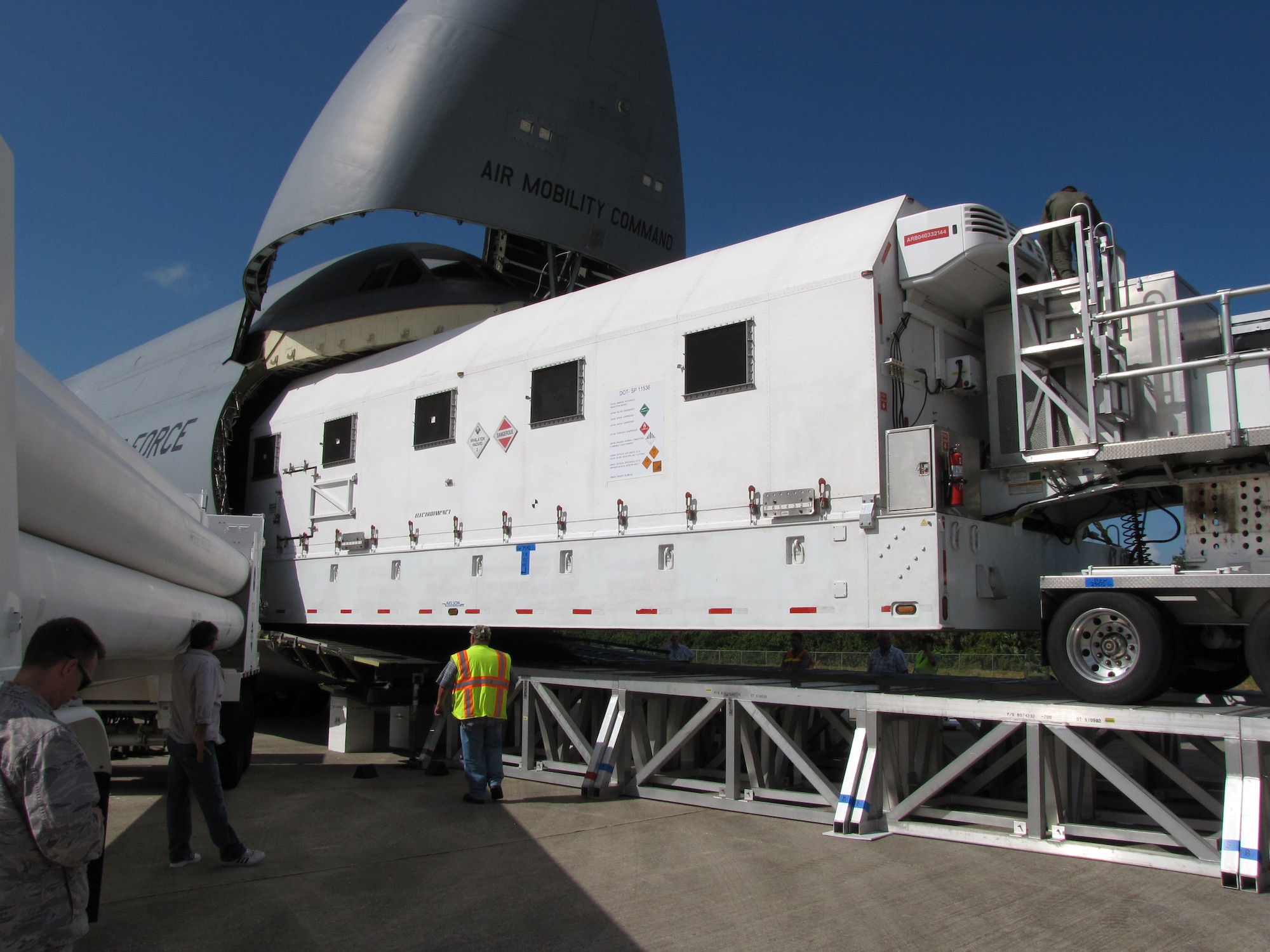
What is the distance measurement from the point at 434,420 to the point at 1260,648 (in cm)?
832

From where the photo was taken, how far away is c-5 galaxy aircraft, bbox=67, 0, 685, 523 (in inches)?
496

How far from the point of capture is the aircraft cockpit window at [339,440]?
12234mm

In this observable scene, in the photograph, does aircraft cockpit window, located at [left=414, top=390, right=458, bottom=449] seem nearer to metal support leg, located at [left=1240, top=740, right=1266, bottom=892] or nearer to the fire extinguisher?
the fire extinguisher

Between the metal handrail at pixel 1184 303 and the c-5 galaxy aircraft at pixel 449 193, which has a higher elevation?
the c-5 galaxy aircraft at pixel 449 193

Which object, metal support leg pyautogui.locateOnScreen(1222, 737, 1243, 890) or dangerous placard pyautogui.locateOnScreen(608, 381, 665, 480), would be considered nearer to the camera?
metal support leg pyautogui.locateOnScreen(1222, 737, 1243, 890)

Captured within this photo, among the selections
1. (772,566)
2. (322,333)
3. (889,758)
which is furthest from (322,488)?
(889,758)

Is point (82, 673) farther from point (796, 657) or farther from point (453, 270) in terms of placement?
point (453, 270)

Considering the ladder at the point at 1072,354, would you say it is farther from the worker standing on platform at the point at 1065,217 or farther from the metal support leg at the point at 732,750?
the metal support leg at the point at 732,750

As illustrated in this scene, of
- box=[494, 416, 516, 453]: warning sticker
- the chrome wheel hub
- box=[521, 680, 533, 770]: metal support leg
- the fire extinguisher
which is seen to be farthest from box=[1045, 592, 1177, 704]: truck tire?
box=[494, 416, 516, 453]: warning sticker

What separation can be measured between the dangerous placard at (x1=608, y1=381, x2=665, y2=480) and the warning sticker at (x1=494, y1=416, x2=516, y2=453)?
1412 mm

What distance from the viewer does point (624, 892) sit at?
5566 millimetres

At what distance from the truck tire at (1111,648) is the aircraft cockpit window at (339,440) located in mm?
8727

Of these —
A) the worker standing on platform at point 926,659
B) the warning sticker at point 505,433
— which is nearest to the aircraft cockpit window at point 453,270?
the warning sticker at point 505,433

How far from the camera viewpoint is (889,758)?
23.7 ft
